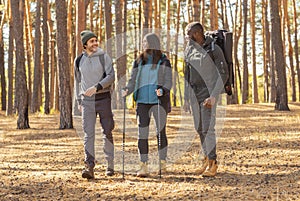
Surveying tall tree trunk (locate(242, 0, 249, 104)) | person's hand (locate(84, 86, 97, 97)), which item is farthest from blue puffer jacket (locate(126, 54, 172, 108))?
tall tree trunk (locate(242, 0, 249, 104))

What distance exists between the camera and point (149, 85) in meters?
6.73

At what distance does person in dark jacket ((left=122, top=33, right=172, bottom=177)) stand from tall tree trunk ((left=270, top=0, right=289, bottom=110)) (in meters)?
10.8

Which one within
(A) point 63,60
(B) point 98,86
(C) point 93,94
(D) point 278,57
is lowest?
(C) point 93,94

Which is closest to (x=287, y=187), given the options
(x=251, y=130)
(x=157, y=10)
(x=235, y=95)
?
(x=251, y=130)

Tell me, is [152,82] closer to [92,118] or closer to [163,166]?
[92,118]

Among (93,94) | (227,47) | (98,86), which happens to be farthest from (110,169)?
(227,47)

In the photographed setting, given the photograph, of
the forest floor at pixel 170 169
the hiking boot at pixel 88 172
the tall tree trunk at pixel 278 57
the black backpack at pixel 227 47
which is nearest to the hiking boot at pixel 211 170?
the forest floor at pixel 170 169

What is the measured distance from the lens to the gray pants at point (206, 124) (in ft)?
21.1

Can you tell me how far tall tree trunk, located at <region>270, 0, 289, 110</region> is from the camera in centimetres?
1660

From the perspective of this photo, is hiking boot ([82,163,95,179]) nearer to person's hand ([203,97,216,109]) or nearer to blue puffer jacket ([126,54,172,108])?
blue puffer jacket ([126,54,172,108])

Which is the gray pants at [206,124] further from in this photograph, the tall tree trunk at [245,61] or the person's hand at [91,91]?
the tall tree trunk at [245,61]

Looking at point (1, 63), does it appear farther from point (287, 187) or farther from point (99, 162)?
point (287, 187)

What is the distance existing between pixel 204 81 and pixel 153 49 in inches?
34.2

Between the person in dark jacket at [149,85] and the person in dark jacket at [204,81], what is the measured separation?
35cm
